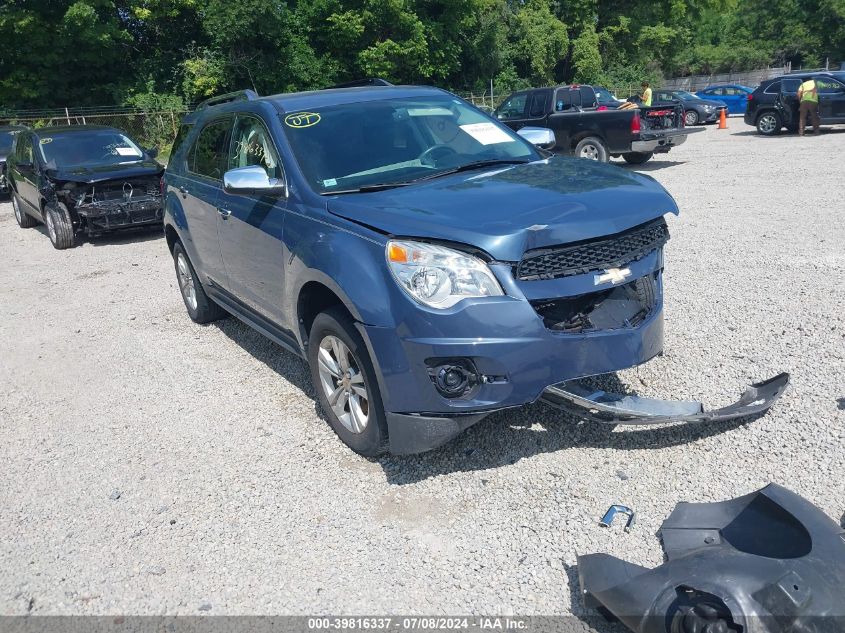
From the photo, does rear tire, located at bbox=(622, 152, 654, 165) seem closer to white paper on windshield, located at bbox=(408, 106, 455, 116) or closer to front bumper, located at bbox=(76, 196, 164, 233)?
Result: front bumper, located at bbox=(76, 196, 164, 233)

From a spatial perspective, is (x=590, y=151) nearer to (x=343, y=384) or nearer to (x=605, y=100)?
(x=605, y=100)

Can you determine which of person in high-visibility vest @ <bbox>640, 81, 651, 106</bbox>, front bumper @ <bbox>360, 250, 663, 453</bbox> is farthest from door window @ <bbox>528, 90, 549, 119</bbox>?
front bumper @ <bbox>360, 250, 663, 453</bbox>

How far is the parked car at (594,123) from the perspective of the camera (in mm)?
14586

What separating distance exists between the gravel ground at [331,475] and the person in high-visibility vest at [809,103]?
48.7ft

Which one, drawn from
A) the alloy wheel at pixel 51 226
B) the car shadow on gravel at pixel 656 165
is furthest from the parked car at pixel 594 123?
the alloy wheel at pixel 51 226

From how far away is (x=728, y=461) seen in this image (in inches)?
145

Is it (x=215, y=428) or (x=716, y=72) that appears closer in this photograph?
(x=215, y=428)

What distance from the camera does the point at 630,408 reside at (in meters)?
3.74

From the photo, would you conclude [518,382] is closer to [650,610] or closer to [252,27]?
[650,610]

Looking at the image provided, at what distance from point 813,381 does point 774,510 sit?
6.19 feet

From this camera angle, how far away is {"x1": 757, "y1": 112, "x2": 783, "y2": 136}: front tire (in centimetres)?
2003

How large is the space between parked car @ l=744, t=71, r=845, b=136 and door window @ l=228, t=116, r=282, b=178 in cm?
1866

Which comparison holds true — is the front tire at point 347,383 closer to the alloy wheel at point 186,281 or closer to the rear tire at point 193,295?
the rear tire at point 193,295

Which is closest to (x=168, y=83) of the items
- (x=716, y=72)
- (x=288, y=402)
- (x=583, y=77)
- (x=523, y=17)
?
(x=523, y=17)
